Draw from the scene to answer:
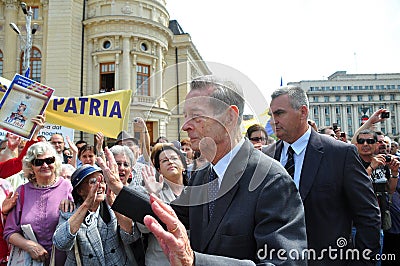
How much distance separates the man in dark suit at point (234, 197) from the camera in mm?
1449

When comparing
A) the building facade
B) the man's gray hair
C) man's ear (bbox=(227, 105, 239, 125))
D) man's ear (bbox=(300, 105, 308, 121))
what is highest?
the building facade

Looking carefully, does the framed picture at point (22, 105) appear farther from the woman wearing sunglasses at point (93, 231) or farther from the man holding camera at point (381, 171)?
the man holding camera at point (381, 171)

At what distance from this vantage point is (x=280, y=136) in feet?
9.73

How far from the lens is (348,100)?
101688 millimetres

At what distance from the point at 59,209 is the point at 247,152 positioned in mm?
2581

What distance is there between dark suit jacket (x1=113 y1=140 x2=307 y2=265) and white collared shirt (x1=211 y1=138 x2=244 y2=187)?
25 mm

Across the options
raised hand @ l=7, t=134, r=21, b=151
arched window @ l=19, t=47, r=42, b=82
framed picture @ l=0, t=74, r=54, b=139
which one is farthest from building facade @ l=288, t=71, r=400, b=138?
raised hand @ l=7, t=134, r=21, b=151

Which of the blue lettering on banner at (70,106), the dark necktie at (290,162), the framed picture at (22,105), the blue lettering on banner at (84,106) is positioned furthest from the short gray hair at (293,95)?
the blue lettering on banner at (70,106)

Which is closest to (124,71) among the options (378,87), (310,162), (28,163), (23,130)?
(23,130)

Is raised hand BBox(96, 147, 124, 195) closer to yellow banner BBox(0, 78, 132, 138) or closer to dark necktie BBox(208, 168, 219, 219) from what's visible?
dark necktie BBox(208, 168, 219, 219)

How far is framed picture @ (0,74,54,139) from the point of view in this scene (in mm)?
5059

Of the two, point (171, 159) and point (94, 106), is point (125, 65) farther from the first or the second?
point (171, 159)

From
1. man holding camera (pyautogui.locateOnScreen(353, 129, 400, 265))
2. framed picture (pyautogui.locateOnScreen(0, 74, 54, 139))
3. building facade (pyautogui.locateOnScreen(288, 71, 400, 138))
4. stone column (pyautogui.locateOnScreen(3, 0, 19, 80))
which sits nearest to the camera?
man holding camera (pyautogui.locateOnScreen(353, 129, 400, 265))

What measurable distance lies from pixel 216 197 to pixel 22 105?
4.70 metres
